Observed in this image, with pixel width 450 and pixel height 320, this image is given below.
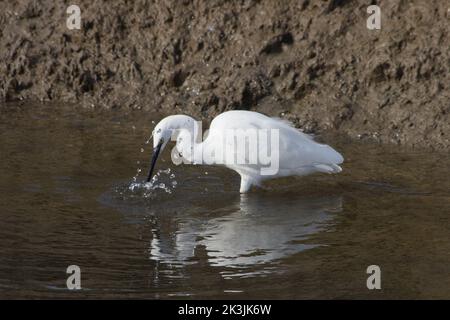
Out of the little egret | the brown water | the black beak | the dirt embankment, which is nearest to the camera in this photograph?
the brown water

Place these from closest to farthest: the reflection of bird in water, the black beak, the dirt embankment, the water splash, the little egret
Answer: the reflection of bird in water → the water splash → the black beak → the little egret → the dirt embankment

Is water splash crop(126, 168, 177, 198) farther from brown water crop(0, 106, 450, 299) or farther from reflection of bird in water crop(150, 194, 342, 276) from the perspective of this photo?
reflection of bird in water crop(150, 194, 342, 276)

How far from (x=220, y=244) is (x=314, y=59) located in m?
3.84

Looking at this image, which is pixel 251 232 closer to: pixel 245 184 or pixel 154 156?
pixel 245 184

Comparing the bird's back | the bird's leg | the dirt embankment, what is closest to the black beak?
the bird's back

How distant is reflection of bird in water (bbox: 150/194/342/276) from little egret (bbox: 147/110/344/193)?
11.7 inches

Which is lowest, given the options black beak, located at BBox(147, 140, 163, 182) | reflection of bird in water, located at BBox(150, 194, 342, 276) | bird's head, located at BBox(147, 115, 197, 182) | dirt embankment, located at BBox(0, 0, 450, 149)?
reflection of bird in water, located at BBox(150, 194, 342, 276)

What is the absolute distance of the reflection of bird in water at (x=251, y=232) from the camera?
7.34 m

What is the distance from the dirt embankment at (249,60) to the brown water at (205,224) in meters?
0.66

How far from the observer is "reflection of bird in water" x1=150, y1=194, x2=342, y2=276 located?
734 centimetres

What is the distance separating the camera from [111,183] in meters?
8.80

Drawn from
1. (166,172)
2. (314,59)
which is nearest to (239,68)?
(314,59)

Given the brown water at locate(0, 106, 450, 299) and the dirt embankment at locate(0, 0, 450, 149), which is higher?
the dirt embankment at locate(0, 0, 450, 149)
